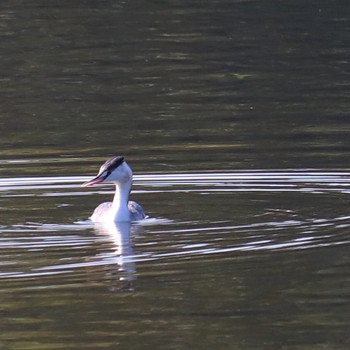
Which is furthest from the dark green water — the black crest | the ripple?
the black crest

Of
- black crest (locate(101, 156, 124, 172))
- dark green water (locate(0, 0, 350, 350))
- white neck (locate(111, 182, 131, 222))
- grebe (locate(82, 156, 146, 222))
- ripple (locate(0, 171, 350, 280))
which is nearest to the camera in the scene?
dark green water (locate(0, 0, 350, 350))

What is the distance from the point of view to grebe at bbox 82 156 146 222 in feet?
50.8

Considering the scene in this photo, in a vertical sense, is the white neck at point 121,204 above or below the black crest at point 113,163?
below

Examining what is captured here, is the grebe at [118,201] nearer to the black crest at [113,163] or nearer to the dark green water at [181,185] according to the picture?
the black crest at [113,163]

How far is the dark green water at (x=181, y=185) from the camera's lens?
11.3 meters

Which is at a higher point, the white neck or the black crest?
the black crest

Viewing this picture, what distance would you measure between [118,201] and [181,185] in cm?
136

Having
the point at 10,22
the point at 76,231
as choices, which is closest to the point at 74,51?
the point at 10,22

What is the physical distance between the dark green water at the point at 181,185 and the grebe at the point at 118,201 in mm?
231

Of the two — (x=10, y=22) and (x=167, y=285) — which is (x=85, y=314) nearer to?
(x=167, y=285)

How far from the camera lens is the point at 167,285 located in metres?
12.2

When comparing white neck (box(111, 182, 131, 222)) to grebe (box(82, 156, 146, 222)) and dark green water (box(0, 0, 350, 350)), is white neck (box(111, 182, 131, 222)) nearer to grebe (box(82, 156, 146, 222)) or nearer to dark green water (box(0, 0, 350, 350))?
grebe (box(82, 156, 146, 222))

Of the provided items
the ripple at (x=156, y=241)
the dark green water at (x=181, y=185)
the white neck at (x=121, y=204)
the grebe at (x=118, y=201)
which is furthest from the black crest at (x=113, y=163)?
the ripple at (x=156, y=241)

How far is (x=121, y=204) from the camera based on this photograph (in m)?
15.8
